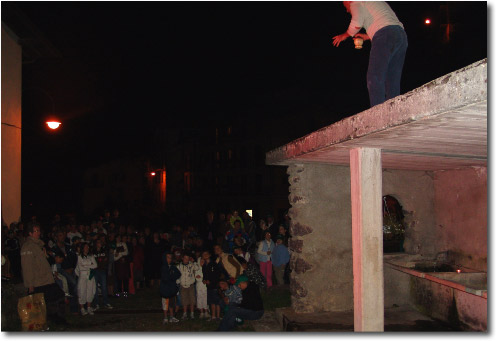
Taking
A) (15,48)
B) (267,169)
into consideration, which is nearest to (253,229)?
(15,48)

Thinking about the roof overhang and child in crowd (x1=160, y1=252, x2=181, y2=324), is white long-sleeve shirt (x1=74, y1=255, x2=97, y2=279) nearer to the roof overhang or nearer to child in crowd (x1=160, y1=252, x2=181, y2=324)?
child in crowd (x1=160, y1=252, x2=181, y2=324)

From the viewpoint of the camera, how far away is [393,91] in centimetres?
505

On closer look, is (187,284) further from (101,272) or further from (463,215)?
(463,215)

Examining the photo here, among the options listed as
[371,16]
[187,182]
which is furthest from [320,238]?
[187,182]

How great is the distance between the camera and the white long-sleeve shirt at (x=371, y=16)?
15.7 ft

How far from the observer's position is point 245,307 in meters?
7.61

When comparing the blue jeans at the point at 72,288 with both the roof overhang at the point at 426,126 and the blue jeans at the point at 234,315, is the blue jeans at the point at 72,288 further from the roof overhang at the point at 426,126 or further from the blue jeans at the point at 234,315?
the roof overhang at the point at 426,126

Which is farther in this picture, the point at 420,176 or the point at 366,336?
the point at 420,176

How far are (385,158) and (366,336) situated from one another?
8.79 ft

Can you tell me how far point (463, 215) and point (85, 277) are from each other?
7315 millimetres

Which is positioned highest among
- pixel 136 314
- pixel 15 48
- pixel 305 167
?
pixel 15 48

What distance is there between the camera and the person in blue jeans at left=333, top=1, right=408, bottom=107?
4766 mm

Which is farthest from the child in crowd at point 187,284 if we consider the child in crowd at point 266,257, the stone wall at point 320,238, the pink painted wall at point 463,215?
the pink painted wall at point 463,215

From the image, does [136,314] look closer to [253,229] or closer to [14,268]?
[14,268]
